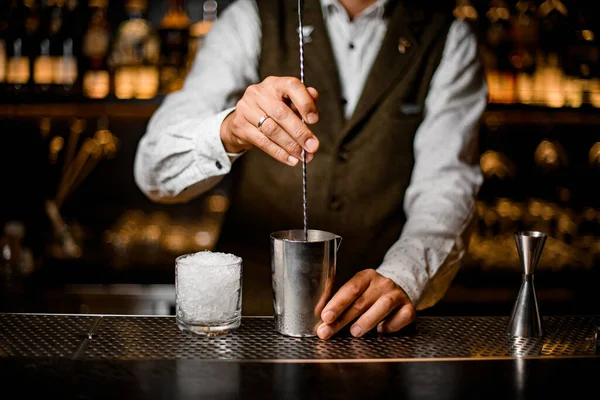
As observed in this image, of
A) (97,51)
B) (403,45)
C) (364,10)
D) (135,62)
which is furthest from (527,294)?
(97,51)

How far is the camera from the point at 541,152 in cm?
324

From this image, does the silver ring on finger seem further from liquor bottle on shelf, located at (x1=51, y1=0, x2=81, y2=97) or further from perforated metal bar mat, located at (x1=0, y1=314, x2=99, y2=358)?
liquor bottle on shelf, located at (x1=51, y1=0, x2=81, y2=97)

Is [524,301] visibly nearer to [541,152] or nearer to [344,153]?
[344,153]

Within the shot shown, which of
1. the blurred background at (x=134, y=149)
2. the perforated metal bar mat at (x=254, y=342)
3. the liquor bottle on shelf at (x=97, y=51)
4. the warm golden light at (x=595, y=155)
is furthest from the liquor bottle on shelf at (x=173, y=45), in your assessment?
the perforated metal bar mat at (x=254, y=342)

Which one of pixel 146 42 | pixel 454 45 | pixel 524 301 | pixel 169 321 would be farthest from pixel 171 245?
pixel 524 301

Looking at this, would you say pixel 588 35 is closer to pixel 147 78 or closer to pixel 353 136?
pixel 353 136

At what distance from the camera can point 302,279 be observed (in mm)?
1196

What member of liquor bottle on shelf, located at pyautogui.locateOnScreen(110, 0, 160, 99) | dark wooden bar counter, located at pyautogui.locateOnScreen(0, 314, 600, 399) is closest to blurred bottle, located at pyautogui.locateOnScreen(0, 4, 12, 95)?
liquor bottle on shelf, located at pyautogui.locateOnScreen(110, 0, 160, 99)

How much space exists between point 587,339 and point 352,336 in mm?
383

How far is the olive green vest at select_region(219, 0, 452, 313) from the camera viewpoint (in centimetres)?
196

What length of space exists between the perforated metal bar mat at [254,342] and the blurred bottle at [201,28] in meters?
1.88

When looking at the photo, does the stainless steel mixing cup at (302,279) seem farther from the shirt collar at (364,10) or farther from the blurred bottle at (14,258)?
the blurred bottle at (14,258)

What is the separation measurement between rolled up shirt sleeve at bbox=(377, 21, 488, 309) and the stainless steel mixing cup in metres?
0.21

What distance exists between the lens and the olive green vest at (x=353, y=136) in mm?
1961
